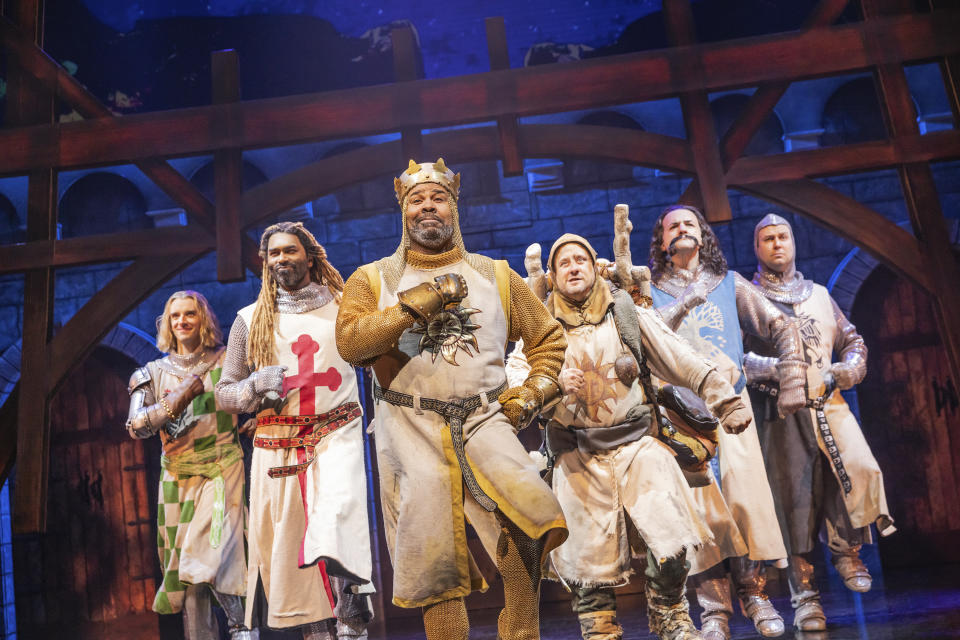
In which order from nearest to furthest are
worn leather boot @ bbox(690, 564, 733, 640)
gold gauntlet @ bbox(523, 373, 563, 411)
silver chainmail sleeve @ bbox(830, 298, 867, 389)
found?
1. gold gauntlet @ bbox(523, 373, 563, 411)
2. worn leather boot @ bbox(690, 564, 733, 640)
3. silver chainmail sleeve @ bbox(830, 298, 867, 389)

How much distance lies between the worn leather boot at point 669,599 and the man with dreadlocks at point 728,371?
698mm

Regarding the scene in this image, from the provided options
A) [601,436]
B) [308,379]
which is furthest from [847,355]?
[308,379]

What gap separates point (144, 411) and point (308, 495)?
116 cm

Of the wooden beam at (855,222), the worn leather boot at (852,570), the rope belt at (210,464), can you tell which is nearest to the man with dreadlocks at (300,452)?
the rope belt at (210,464)

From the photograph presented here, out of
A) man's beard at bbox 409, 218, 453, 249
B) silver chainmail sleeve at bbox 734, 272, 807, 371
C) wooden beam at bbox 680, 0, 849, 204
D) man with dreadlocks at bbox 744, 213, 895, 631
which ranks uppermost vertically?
wooden beam at bbox 680, 0, 849, 204

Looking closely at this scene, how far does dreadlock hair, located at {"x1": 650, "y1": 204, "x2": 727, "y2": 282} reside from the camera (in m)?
5.20

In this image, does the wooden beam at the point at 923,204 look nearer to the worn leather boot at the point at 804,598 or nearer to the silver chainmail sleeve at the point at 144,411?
the worn leather boot at the point at 804,598

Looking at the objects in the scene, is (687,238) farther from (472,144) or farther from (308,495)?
(308,495)

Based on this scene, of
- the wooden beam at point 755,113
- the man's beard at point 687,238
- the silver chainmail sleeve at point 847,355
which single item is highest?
the wooden beam at point 755,113

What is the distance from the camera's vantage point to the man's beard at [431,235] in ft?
11.3

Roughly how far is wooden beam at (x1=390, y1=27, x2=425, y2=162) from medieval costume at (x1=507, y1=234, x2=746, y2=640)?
1.99 m

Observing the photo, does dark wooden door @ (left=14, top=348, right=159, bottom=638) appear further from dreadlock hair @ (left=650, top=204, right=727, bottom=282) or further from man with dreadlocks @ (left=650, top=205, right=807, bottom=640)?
man with dreadlocks @ (left=650, top=205, right=807, bottom=640)

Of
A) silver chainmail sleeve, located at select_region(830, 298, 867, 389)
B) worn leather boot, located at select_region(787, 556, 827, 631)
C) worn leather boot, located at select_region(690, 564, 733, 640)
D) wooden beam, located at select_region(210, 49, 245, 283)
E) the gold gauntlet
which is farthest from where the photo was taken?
wooden beam, located at select_region(210, 49, 245, 283)

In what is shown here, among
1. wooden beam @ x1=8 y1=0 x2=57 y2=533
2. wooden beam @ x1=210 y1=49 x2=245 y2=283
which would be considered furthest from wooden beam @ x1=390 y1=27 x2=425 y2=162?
wooden beam @ x1=8 y1=0 x2=57 y2=533
